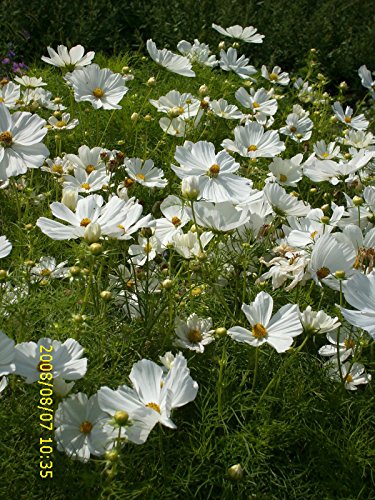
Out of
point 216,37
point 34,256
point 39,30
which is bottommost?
point 216,37

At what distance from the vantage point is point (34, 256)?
6.30 ft

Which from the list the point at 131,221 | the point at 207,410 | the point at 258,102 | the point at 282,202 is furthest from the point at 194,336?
the point at 258,102

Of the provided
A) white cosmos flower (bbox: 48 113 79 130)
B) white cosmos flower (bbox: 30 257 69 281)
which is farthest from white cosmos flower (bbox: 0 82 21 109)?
white cosmos flower (bbox: 30 257 69 281)

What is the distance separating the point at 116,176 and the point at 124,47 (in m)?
2.07

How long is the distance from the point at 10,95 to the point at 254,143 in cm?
84

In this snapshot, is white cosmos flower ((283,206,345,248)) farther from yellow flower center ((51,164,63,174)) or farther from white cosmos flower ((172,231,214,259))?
yellow flower center ((51,164,63,174))

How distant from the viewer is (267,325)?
1476mm

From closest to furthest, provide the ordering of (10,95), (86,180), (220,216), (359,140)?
(220,216), (86,180), (10,95), (359,140)

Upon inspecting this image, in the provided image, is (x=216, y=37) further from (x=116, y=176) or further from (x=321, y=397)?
(x=321, y=397)

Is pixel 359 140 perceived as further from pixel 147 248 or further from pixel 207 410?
pixel 207 410

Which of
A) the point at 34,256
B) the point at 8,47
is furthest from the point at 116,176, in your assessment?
the point at 8,47

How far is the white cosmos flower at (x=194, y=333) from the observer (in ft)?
5.19

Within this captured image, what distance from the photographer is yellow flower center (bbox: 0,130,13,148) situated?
1.69 metres

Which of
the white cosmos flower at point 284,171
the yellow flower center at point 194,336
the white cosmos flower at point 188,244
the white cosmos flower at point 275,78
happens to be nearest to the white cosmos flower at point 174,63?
the white cosmos flower at point 275,78
